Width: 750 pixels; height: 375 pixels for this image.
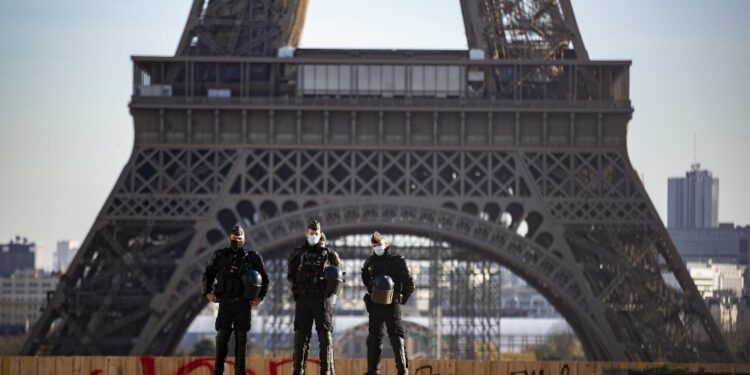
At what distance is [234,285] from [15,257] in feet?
345

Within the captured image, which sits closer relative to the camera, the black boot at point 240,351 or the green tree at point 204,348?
the black boot at point 240,351

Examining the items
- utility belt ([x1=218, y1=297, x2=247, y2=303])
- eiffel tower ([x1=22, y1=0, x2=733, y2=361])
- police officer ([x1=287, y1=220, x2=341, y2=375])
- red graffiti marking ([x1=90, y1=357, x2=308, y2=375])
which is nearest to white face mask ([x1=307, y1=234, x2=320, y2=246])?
police officer ([x1=287, y1=220, x2=341, y2=375])

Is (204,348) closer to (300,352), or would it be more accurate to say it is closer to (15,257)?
(15,257)

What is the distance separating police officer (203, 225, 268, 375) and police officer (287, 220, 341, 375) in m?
0.59

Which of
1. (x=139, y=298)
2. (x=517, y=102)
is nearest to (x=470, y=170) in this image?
(x=517, y=102)

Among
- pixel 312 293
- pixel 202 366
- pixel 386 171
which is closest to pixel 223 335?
pixel 312 293

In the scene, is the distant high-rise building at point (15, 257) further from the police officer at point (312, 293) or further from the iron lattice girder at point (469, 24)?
the police officer at point (312, 293)

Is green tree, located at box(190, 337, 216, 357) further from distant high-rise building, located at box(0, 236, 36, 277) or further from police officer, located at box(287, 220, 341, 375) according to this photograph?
police officer, located at box(287, 220, 341, 375)

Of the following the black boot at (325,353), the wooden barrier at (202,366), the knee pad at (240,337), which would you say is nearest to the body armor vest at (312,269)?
the black boot at (325,353)

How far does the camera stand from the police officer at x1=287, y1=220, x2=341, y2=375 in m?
30.6

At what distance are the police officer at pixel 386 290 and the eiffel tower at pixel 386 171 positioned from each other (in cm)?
3304

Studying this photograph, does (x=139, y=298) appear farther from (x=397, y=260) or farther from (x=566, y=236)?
(x=397, y=260)

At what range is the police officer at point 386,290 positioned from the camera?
30797mm

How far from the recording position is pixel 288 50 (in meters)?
66.7
